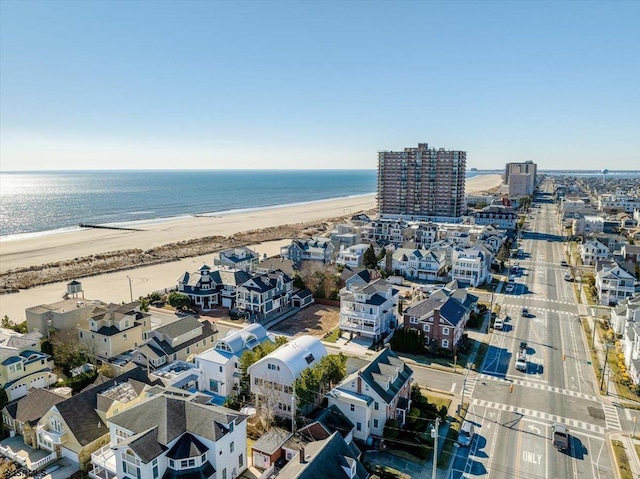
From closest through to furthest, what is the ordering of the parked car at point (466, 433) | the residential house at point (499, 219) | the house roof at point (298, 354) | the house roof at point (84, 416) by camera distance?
1. the house roof at point (84, 416)
2. the parked car at point (466, 433)
3. the house roof at point (298, 354)
4. the residential house at point (499, 219)

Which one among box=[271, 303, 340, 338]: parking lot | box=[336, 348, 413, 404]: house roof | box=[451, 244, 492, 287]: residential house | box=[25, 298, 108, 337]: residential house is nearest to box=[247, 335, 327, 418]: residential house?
box=[336, 348, 413, 404]: house roof

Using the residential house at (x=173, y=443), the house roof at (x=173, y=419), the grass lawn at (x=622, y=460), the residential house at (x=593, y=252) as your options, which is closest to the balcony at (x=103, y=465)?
the residential house at (x=173, y=443)

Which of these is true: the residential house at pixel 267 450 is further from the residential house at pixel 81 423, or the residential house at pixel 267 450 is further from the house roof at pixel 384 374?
the residential house at pixel 81 423

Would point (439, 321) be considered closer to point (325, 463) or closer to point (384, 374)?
point (384, 374)

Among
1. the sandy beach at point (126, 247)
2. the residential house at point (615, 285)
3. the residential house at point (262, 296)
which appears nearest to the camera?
the residential house at point (262, 296)

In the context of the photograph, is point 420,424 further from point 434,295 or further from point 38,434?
point 38,434

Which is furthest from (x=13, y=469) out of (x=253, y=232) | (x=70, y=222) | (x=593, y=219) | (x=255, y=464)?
(x=70, y=222)
